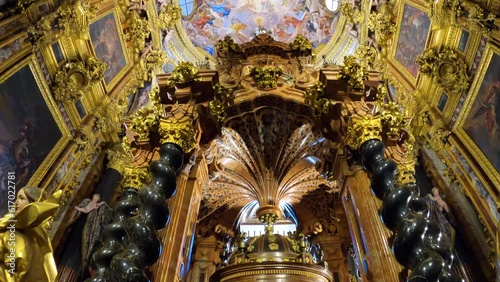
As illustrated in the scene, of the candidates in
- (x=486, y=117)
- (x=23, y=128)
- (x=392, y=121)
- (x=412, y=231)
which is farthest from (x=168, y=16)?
(x=412, y=231)

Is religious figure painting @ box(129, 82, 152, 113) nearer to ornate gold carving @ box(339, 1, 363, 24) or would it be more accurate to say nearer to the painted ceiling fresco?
the painted ceiling fresco

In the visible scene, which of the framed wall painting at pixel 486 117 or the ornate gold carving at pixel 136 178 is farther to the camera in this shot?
the framed wall painting at pixel 486 117

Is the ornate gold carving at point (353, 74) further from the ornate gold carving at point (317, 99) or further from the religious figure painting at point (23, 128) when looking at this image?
the religious figure painting at point (23, 128)

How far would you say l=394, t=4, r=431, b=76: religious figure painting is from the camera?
385 inches

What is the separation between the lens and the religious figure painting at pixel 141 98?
11836 millimetres

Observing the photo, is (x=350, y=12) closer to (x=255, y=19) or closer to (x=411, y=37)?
(x=411, y=37)

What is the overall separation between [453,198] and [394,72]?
385 centimetres

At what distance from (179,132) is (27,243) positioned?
7.57ft

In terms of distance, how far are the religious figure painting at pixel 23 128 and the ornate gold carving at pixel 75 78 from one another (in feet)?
1.83

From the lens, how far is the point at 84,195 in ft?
29.1

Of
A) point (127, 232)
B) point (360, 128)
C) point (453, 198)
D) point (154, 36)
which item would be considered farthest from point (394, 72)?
point (127, 232)

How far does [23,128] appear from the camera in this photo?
7176mm

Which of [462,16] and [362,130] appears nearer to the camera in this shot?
[362,130]

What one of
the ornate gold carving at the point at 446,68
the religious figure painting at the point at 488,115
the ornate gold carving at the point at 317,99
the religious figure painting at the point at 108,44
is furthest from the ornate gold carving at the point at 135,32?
the religious figure painting at the point at 488,115
